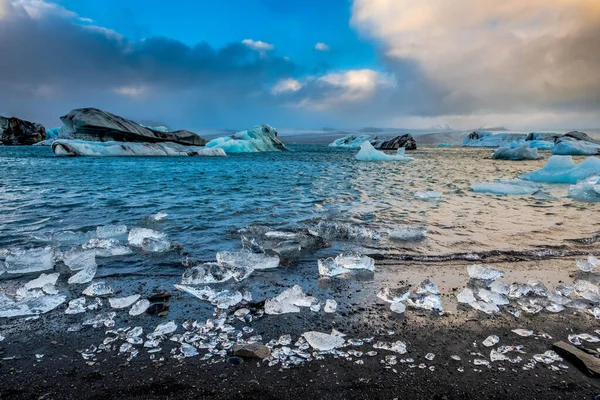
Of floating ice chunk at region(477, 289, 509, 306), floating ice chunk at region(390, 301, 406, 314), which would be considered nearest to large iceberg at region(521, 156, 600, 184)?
floating ice chunk at region(477, 289, 509, 306)

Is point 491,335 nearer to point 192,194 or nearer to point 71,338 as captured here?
point 71,338

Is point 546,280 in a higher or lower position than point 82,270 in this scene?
lower

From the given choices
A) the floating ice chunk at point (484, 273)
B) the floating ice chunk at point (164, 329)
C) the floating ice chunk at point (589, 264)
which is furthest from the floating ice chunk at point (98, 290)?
the floating ice chunk at point (589, 264)

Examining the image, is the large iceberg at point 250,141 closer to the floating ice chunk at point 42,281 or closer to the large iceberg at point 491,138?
the floating ice chunk at point 42,281

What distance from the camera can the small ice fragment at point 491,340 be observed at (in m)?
2.22

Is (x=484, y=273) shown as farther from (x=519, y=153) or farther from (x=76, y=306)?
A: (x=519, y=153)

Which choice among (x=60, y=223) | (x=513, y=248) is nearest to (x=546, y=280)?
(x=513, y=248)

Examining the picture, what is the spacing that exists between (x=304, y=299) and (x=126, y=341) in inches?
50.8

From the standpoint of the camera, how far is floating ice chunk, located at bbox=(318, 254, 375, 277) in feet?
11.6

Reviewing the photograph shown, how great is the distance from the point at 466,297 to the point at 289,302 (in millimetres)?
1451

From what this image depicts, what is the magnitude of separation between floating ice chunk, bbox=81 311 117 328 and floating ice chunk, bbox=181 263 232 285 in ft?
2.41

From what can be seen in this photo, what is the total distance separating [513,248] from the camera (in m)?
4.44

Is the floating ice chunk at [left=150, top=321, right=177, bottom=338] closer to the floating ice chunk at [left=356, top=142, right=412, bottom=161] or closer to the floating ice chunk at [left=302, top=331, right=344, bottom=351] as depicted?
the floating ice chunk at [left=302, top=331, right=344, bottom=351]

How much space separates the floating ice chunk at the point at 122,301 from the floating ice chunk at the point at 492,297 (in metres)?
2.82
